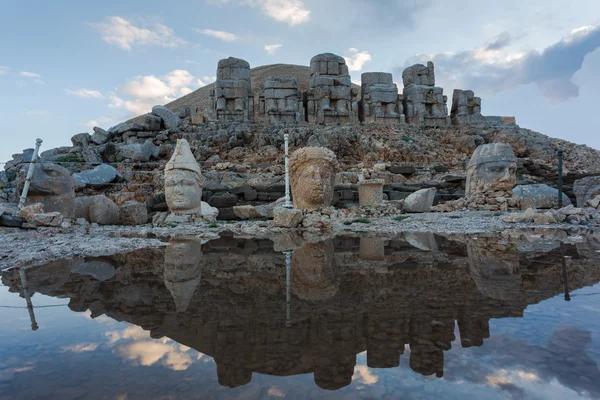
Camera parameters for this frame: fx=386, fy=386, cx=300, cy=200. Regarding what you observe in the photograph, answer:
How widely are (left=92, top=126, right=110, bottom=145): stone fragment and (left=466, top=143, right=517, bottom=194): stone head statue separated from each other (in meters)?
19.0

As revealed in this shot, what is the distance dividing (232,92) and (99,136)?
25.6ft

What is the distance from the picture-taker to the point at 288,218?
836 cm

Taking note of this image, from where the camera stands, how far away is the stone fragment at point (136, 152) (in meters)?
18.3

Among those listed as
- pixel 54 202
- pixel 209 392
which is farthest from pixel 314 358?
pixel 54 202

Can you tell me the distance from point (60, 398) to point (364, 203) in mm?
10642

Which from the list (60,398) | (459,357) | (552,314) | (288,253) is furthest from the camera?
(288,253)

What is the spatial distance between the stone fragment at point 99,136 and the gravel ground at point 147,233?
15.0 metres

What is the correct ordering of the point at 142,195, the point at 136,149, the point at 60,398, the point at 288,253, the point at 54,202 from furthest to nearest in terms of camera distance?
the point at 136,149
the point at 142,195
the point at 54,202
the point at 288,253
the point at 60,398

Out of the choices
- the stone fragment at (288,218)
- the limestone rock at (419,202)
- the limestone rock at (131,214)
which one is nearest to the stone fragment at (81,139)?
the limestone rock at (131,214)

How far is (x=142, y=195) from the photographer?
45.8ft

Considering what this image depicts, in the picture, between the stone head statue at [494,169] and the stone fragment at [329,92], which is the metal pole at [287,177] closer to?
the stone head statue at [494,169]

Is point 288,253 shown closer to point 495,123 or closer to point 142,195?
point 142,195

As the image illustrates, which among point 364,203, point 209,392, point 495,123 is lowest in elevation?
point 209,392

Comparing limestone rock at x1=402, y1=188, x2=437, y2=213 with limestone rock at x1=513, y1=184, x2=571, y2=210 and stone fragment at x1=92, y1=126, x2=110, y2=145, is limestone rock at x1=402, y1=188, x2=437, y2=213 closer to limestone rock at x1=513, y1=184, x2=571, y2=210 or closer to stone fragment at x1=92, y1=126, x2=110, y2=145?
limestone rock at x1=513, y1=184, x2=571, y2=210
